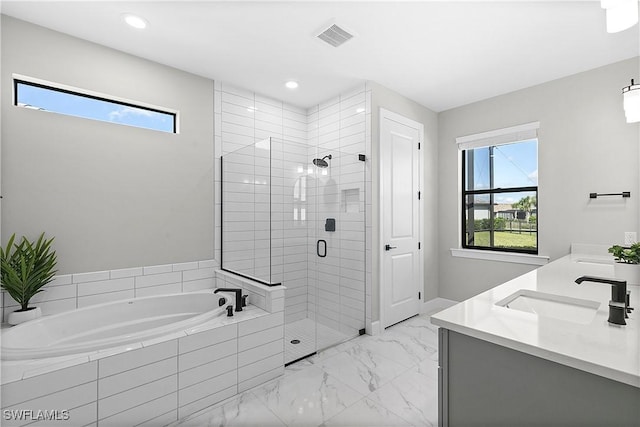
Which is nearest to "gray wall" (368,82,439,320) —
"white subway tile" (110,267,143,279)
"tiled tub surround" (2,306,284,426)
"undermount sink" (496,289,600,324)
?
"tiled tub surround" (2,306,284,426)

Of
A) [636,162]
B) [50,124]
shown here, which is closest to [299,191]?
[50,124]

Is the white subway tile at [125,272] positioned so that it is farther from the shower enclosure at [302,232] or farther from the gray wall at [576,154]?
the gray wall at [576,154]

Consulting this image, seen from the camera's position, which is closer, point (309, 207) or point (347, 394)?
point (347, 394)

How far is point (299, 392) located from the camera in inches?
83.6

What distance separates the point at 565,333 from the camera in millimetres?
1058

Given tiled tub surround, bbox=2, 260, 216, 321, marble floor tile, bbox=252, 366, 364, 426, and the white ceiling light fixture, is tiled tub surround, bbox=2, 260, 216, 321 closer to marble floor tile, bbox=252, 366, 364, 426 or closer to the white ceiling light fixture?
marble floor tile, bbox=252, 366, 364, 426

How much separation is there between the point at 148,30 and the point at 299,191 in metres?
1.71

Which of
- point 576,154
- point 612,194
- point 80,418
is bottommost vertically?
point 80,418

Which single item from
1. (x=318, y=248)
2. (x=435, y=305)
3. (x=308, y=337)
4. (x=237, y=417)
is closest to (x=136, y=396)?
(x=237, y=417)

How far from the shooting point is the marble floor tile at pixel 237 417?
1809 mm

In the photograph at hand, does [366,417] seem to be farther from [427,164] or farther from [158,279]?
[427,164]

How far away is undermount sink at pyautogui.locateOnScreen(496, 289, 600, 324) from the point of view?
1.40m

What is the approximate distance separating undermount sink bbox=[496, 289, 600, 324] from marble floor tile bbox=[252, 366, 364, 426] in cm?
122

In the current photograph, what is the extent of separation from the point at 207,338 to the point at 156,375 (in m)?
0.34
